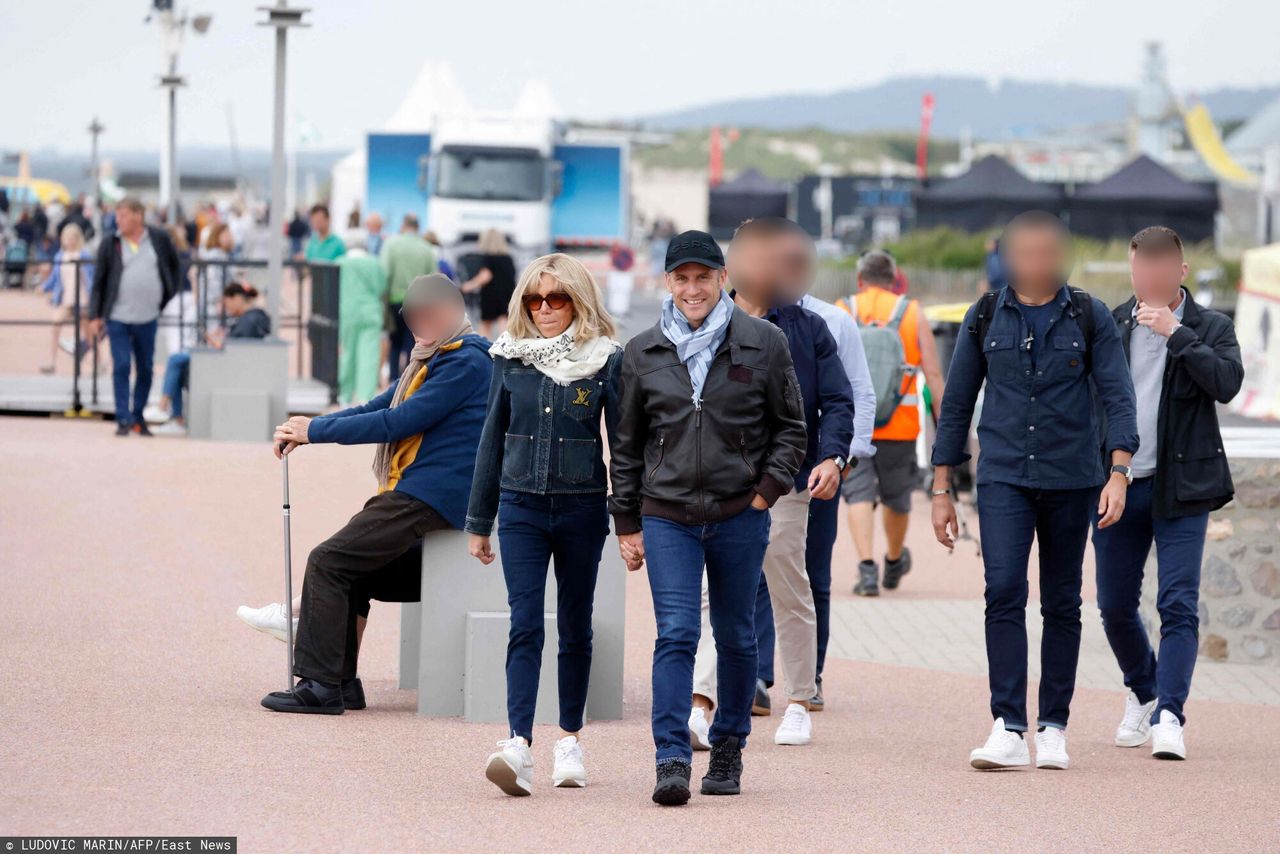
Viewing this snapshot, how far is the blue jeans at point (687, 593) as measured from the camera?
19.7ft

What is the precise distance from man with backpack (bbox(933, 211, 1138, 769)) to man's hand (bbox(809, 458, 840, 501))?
380mm

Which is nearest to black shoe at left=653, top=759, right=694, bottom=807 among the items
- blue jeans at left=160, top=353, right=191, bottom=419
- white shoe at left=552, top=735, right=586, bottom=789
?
white shoe at left=552, top=735, right=586, bottom=789

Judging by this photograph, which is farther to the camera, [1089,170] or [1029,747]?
[1089,170]

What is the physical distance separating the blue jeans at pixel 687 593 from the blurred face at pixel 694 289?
627mm

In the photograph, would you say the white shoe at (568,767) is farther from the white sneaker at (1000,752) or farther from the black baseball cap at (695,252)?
the black baseball cap at (695,252)

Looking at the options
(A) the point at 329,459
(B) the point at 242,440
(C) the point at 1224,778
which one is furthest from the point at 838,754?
(B) the point at 242,440

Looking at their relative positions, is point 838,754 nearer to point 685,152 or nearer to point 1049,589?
point 1049,589

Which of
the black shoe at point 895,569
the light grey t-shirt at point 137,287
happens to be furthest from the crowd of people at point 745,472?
the light grey t-shirt at point 137,287

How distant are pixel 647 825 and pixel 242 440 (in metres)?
10.9

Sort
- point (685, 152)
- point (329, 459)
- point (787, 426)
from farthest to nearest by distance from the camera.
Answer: point (685, 152), point (329, 459), point (787, 426)

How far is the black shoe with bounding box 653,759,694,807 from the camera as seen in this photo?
593cm

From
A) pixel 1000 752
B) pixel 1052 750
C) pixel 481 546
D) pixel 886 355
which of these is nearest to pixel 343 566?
pixel 481 546

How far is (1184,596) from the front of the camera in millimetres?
7160

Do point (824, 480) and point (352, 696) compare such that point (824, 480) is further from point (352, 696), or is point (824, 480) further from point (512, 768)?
point (352, 696)
